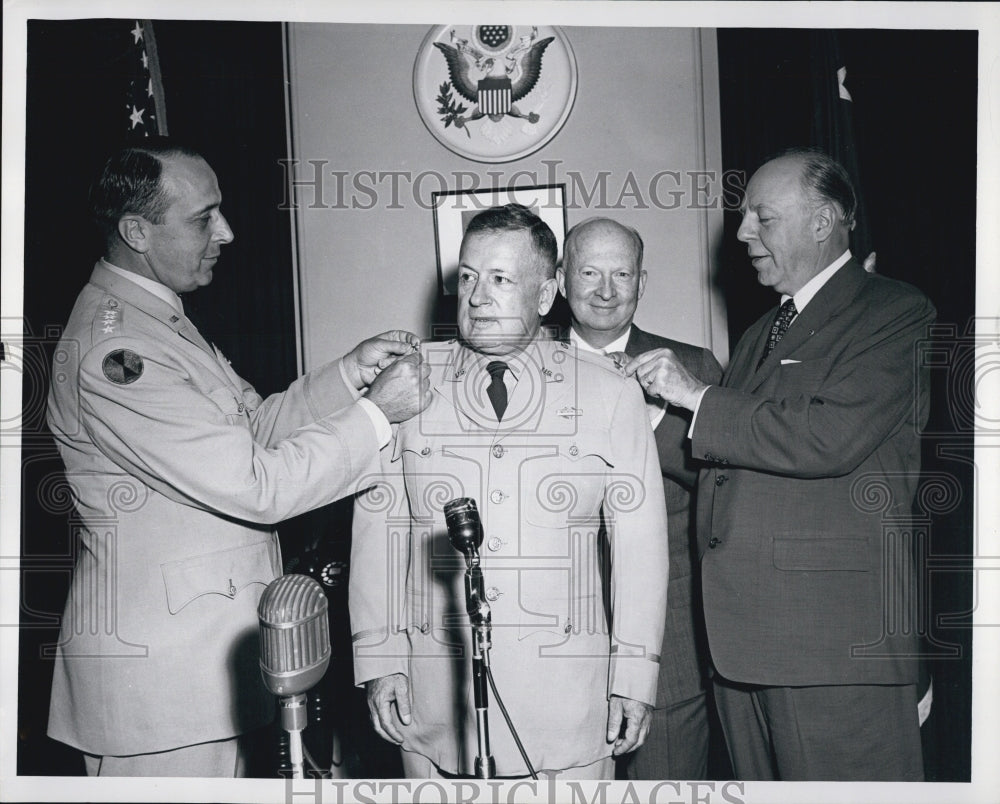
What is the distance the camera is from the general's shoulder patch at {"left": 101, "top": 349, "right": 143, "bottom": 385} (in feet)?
7.47

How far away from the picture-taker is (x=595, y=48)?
2723 millimetres

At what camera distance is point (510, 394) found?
228 cm

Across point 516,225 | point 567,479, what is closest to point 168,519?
point 567,479

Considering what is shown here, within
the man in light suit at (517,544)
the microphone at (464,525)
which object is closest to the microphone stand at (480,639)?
the microphone at (464,525)

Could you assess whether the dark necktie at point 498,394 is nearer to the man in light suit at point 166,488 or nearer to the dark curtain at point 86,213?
the man in light suit at point 166,488

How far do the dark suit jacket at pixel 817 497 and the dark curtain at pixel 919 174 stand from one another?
183 mm

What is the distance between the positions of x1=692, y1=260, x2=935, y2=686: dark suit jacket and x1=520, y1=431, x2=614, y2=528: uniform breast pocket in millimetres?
270

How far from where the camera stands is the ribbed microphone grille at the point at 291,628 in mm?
1558

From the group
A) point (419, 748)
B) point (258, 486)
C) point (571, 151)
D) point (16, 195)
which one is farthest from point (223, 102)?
point (419, 748)

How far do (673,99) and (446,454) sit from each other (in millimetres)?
1301

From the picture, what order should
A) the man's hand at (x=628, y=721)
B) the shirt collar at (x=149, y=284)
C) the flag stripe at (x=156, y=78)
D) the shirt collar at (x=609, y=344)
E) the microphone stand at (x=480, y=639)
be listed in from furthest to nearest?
1. the flag stripe at (x=156, y=78)
2. the shirt collar at (x=609, y=344)
3. the shirt collar at (x=149, y=284)
4. the man's hand at (x=628, y=721)
5. the microphone stand at (x=480, y=639)

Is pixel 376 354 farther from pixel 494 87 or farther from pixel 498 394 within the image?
pixel 494 87

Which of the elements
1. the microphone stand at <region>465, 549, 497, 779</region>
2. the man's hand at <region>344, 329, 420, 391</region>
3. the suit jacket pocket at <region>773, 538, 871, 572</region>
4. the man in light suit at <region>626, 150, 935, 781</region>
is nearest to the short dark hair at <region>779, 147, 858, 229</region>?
the man in light suit at <region>626, 150, 935, 781</region>

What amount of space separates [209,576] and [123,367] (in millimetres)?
550
